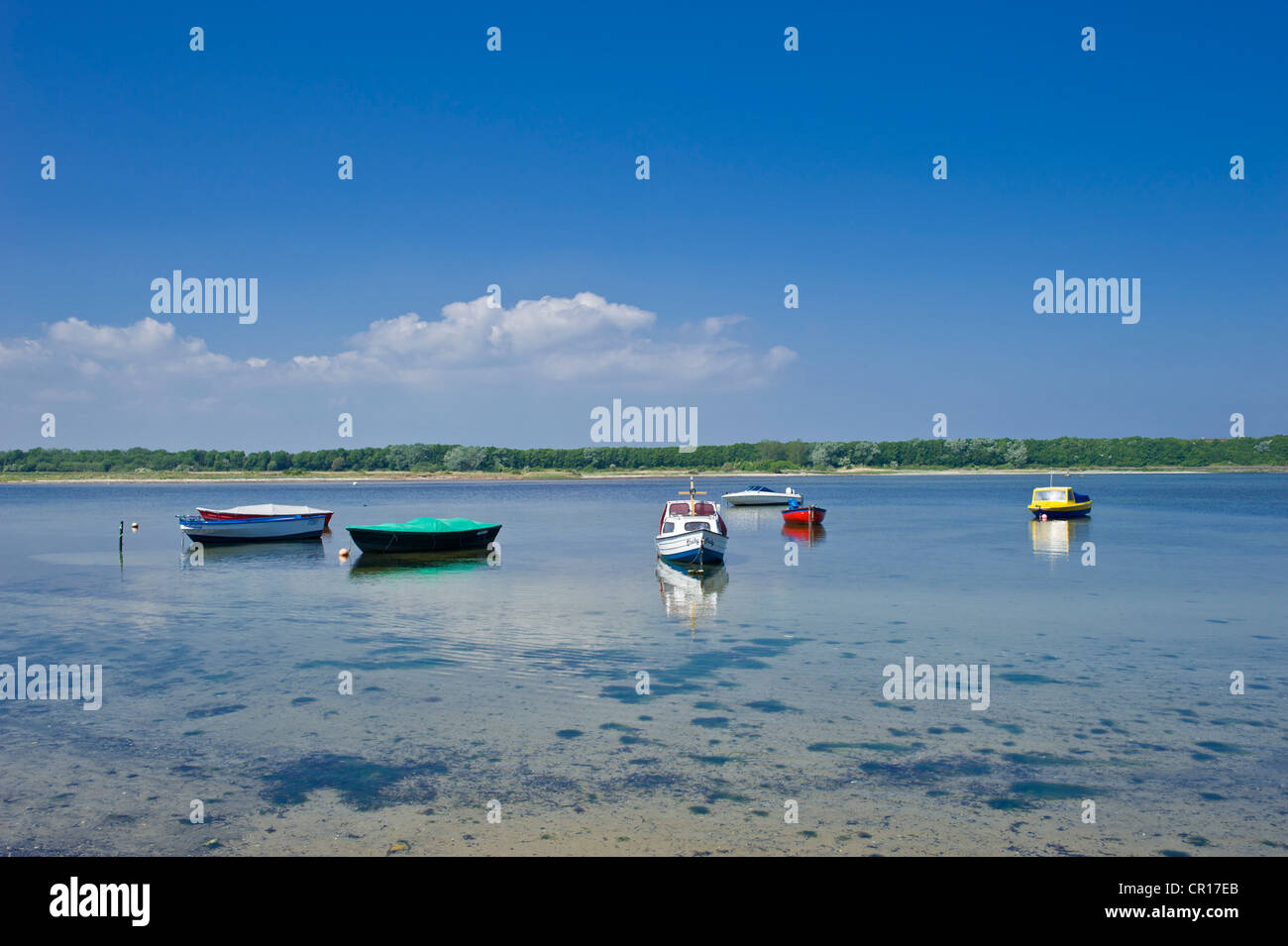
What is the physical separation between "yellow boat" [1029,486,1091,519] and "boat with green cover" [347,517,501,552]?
45.0 metres

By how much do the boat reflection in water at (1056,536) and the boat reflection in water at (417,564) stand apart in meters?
26.2

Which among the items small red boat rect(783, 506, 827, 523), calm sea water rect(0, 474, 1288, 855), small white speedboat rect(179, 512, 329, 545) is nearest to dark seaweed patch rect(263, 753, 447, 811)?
calm sea water rect(0, 474, 1288, 855)

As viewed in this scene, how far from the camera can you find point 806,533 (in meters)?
55.2

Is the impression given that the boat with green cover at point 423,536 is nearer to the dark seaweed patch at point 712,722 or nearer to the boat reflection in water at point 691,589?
the boat reflection in water at point 691,589

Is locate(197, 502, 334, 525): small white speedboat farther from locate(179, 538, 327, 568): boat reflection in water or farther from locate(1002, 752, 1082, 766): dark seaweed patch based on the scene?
locate(1002, 752, 1082, 766): dark seaweed patch

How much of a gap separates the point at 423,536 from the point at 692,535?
14573 mm

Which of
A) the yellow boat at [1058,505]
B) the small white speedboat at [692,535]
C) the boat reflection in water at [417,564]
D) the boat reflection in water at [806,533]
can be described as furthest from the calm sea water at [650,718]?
the yellow boat at [1058,505]

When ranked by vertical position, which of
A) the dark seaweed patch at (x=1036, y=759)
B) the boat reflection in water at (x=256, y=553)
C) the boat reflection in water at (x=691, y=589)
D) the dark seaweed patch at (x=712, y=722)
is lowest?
the boat reflection in water at (x=256, y=553)

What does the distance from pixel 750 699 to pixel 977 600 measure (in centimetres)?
1437

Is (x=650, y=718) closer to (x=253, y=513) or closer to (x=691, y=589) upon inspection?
(x=691, y=589)

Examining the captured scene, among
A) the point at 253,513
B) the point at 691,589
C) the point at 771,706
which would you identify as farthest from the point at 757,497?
the point at 771,706

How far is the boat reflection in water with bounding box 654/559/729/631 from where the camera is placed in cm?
2408

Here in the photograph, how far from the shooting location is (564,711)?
1395 centimetres

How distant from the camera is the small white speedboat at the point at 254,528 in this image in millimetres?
45156
